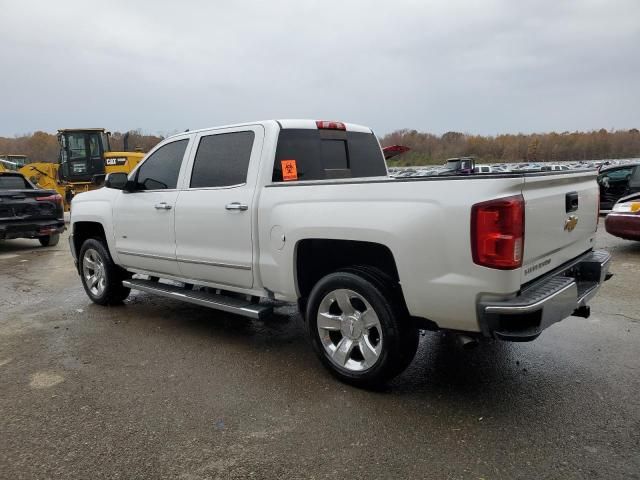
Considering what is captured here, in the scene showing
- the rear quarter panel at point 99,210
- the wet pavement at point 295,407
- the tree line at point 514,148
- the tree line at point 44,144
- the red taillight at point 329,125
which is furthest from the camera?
the tree line at point 514,148

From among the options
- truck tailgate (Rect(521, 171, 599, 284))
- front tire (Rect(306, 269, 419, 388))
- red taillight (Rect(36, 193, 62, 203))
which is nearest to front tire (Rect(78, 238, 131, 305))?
front tire (Rect(306, 269, 419, 388))

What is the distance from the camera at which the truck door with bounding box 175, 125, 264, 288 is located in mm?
4141

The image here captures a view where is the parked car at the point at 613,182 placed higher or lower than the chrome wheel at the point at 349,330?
higher

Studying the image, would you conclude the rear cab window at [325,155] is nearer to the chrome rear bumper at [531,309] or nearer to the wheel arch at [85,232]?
the chrome rear bumper at [531,309]

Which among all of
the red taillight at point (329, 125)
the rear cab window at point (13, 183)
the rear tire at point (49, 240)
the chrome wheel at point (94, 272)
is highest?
the red taillight at point (329, 125)

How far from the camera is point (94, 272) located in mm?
6227

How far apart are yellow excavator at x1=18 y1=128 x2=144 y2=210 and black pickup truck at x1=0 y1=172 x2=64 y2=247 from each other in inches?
328

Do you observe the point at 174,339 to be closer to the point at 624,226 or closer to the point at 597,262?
the point at 597,262

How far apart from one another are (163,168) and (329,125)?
177cm

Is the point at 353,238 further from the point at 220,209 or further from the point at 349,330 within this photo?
the point at 220,209

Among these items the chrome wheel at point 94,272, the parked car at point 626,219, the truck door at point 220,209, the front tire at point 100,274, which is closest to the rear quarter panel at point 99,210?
the front tire at point 100,274

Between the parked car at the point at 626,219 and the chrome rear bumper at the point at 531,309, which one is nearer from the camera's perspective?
the chrome rear bumper at the point at 531,309

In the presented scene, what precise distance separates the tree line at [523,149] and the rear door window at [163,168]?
138ft

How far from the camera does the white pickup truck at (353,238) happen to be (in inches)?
113
